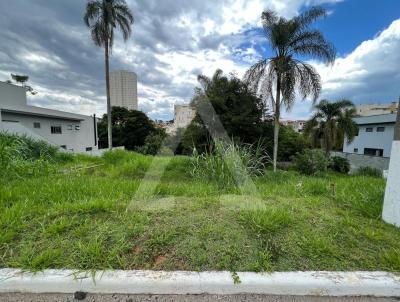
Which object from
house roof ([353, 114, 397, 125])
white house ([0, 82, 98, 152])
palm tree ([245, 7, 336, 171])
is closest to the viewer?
palm tree ([245, 7, 336, 171])

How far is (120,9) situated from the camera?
46.2 ft

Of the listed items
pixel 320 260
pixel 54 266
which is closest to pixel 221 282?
pixel 320 260

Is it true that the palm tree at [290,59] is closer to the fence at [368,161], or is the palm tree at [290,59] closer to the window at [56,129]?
the fence at [368,161]

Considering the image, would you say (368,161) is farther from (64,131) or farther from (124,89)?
(124,89)

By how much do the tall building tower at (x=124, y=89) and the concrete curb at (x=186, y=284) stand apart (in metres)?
25.2

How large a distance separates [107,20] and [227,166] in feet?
48.2

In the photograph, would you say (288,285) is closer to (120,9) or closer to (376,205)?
(376,205)

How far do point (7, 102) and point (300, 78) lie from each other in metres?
19.7

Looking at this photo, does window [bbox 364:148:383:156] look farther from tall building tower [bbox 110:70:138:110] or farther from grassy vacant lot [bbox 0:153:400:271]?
tall building tower [bbox 110:70:138:110]

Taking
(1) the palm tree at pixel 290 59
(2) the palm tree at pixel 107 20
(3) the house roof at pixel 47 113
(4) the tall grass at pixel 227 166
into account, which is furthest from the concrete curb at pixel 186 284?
(3) the house roof at pixel 47 113

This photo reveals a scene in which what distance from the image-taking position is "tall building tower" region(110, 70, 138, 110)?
2519cm

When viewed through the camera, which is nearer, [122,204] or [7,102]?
[122,204]

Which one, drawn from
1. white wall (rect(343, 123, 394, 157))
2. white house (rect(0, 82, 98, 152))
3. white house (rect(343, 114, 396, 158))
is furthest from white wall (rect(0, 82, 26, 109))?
white wall (rect(343, 123, 394, 157))

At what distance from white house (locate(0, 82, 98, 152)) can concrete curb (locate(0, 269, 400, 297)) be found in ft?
43.0
